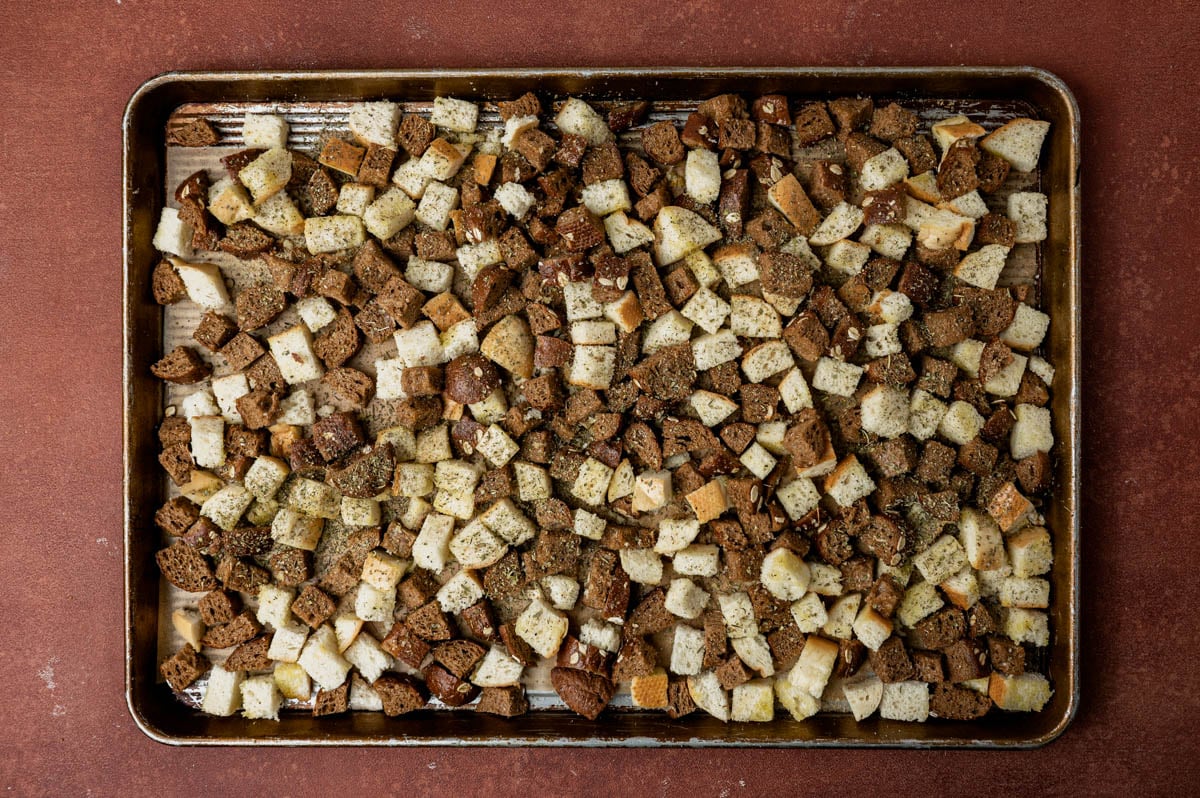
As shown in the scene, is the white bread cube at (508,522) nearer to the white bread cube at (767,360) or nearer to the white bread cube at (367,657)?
the white bread cube at (367,657)

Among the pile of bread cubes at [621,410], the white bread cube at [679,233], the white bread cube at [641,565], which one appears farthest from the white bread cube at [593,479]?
the white bread cube at [679,233]

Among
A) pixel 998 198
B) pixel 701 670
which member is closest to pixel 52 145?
pixel 701 670

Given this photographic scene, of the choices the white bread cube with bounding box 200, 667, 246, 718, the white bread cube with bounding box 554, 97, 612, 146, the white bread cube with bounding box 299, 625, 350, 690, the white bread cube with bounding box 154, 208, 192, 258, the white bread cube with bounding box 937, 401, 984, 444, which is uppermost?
the white bread cube with bounding box 554, 97, 612, 146

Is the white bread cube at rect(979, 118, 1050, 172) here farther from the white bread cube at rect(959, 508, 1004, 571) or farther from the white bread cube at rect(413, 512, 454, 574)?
the white bread cube at rect(413, 512, 454, 574)

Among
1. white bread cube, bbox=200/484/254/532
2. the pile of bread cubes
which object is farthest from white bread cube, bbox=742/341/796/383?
white bread cube, bbox=200/484/254/532

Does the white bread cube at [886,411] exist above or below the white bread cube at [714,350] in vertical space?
below

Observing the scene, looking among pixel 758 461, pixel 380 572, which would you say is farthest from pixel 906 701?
pixel 380 572

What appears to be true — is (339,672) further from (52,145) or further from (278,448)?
(52,145)
